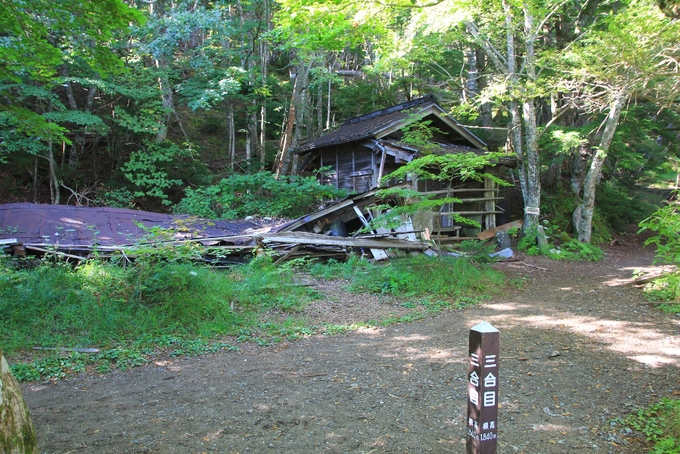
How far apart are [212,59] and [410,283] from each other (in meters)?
13.8

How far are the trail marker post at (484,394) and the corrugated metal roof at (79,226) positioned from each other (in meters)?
7.30

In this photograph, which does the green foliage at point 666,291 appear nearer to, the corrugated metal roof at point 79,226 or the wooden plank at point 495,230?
the wooden plank at point 495,230

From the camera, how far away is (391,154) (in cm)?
1404

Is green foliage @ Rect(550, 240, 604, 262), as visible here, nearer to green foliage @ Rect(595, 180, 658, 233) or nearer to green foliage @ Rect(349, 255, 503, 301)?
green foliage @ Rect(595, 180, 658, 233)

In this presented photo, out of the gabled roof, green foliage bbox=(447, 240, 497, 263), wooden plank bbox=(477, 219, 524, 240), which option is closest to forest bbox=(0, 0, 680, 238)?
the gabled roof

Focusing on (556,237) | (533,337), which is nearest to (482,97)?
(556,237)

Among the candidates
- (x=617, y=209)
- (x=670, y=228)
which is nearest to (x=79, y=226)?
(x=670, y=228)

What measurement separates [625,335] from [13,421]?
7.10m

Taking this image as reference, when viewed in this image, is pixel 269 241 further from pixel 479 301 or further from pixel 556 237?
pixel 556 237

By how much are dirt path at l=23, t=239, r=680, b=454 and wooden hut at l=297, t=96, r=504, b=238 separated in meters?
7.57

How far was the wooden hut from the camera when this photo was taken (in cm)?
1444

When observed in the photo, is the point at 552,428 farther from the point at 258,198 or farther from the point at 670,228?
the point at 258,198

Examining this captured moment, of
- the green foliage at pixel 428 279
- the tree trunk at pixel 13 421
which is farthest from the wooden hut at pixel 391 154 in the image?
the tree trunk at pixel 13 421

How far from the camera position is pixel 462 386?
15.2ft
